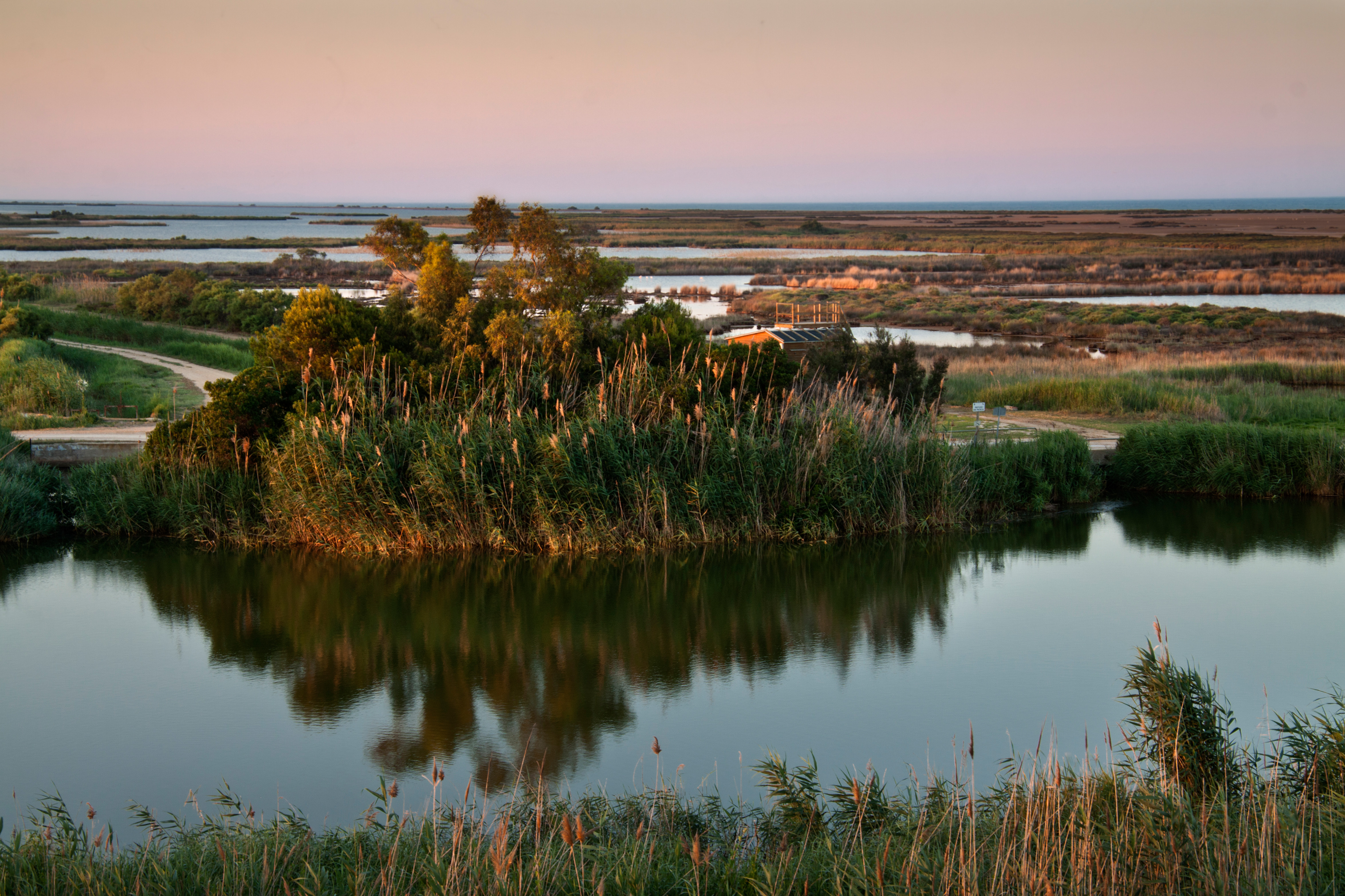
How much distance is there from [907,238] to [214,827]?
105 meters

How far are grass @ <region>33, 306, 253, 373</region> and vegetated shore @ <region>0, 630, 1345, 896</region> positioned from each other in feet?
63.7

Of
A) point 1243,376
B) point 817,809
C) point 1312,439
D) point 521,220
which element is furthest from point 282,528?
point 1243,376

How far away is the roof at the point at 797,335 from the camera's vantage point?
21594 mm

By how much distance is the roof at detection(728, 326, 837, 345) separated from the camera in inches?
850

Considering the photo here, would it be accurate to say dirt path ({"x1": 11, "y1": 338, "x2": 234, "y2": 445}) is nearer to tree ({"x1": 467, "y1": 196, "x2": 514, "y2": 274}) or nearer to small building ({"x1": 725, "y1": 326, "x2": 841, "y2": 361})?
tree ({"x1": 467, "y1": 196, "x2": 514, "y2": 274})

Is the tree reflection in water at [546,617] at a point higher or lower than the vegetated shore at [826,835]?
lower

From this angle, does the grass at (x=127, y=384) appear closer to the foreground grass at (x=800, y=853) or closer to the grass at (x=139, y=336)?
the grass at (x=139, y=336)

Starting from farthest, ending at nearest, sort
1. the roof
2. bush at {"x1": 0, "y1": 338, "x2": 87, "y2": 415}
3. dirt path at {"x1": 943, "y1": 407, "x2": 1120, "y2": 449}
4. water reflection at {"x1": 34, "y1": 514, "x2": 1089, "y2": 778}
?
1. the roof
2. bush at {"x1": 0, "y1": 338, "x2": 87, "y2": 415}
3. dirt path at {"x1": 943, "y1": 407, "x2": 1120, "y2": 449}
4. water reflection at {"x1": 34, "y1": 514, "x2": 1089, "y2": 778}

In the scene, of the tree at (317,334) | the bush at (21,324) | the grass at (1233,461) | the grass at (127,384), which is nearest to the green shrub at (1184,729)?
the grass at (1233,461)

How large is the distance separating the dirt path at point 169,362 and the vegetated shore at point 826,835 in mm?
15110

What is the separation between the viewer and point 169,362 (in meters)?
22.5

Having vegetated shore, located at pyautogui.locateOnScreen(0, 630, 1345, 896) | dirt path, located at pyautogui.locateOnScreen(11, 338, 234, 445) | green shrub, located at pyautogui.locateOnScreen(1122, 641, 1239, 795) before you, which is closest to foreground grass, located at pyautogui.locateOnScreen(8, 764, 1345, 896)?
vegetated shore, located at pyautogui.locateOnScreen(0, 630, 1345, 896)

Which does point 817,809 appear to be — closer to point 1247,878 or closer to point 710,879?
point 710,879

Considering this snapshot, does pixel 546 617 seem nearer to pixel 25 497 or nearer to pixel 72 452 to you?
pixel 25 497
